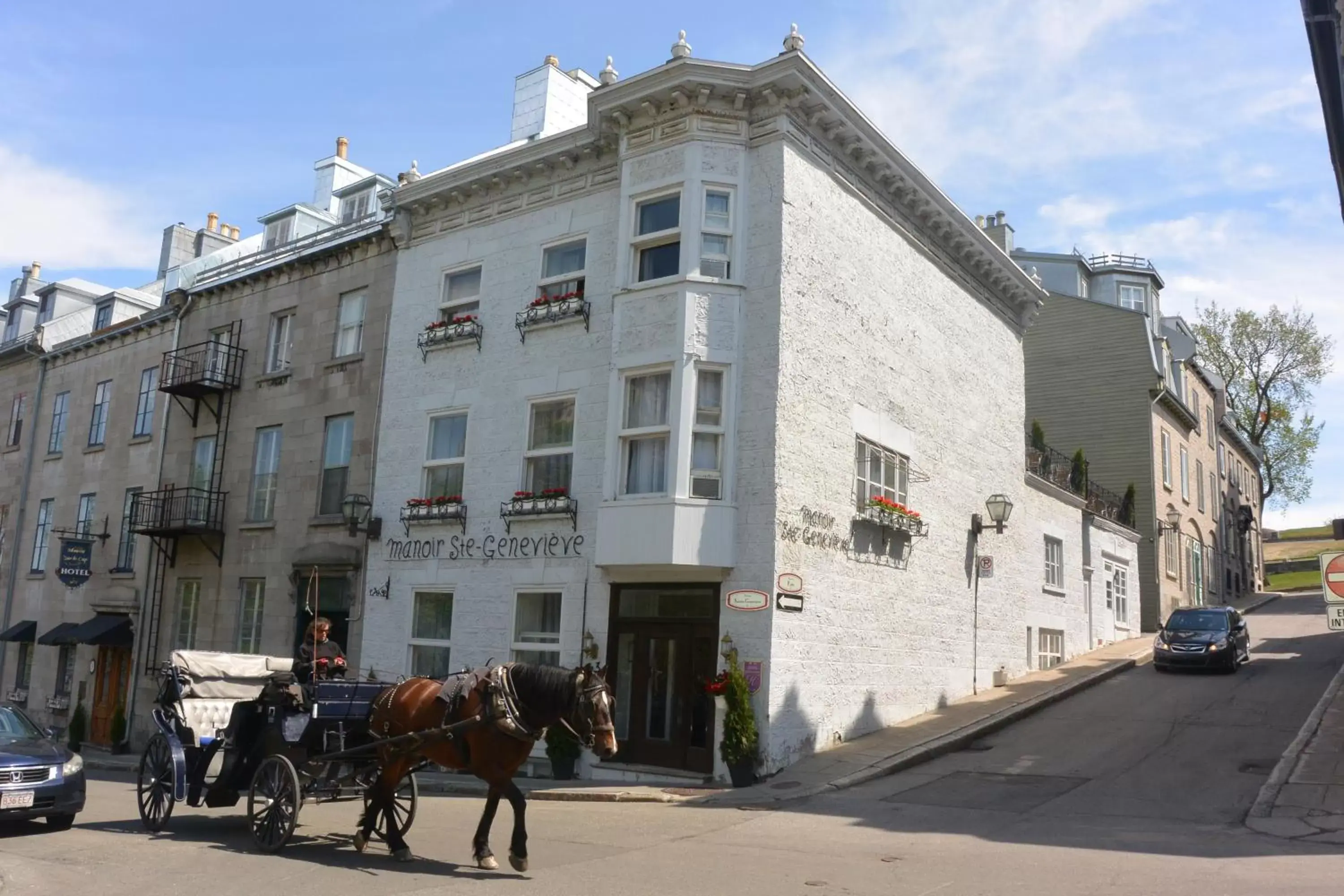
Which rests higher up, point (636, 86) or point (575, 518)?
point (636, 86)

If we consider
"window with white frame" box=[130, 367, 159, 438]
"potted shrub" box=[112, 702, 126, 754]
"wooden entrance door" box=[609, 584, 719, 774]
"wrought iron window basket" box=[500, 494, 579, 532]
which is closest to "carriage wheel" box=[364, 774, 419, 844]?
"wooden entrance door" box=[609, 584, 719, 774]

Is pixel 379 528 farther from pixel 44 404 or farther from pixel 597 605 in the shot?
pixel 44 404

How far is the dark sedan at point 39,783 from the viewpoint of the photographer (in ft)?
37.2

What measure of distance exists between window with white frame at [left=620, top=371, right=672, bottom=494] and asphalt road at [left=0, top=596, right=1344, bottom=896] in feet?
16.1

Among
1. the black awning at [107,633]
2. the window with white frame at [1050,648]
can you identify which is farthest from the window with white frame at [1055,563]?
the black awning at [107,633]

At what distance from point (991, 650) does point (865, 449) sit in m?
6.83

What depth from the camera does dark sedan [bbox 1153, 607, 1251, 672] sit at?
24312mm

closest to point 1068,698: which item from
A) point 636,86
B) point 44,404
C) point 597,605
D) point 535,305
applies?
point 597,605

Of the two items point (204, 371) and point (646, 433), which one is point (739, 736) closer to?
point (646, 433)

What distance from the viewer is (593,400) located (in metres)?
17.8

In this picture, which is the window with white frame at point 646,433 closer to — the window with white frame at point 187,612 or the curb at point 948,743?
the curb at point 948,743

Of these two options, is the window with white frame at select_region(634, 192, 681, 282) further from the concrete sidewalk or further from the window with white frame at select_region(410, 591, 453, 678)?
the concrete sidewalk

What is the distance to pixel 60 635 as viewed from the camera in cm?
2642

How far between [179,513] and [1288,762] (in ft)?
73.5
